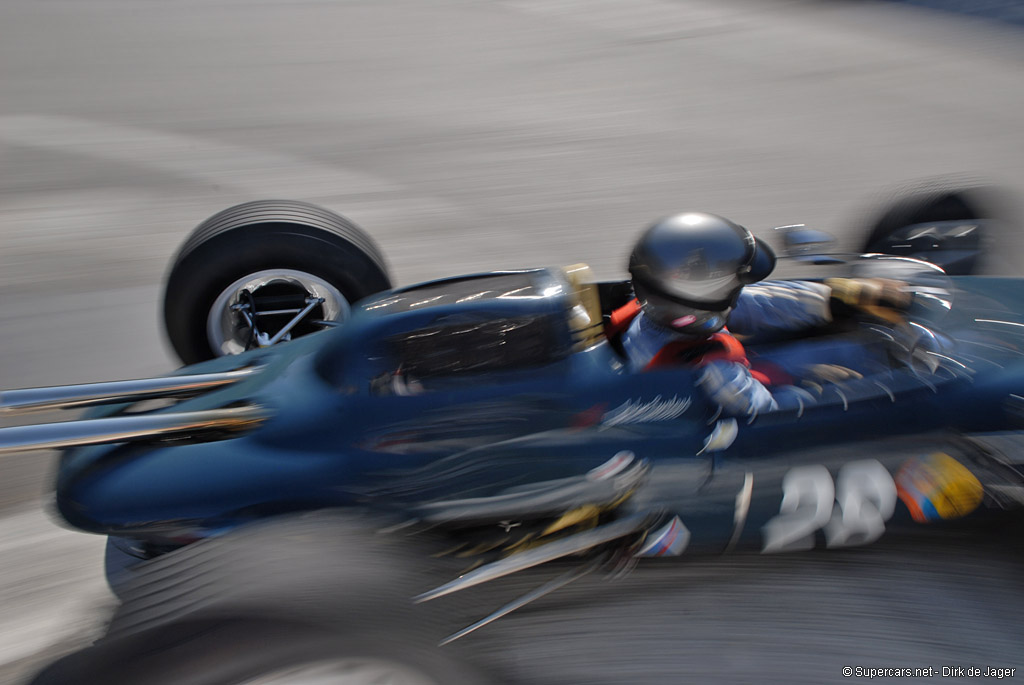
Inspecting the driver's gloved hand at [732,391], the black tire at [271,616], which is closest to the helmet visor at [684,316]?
the driver's gloved hand at [732,391]

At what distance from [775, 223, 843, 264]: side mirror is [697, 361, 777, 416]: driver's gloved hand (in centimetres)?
123

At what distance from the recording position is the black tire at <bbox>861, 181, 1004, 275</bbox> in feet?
13.1

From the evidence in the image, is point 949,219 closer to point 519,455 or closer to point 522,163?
point 519,455

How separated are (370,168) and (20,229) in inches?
93.8

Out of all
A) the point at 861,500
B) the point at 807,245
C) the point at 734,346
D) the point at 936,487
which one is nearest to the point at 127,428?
the point at 734,346

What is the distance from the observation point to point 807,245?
3633 millimetres

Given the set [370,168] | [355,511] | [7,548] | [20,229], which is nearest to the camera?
[355,511]

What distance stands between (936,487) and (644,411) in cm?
91

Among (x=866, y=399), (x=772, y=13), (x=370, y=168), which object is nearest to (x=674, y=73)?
(x=772, y=13)

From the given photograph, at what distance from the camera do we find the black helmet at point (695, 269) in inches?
103

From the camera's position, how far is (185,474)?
2504 mm

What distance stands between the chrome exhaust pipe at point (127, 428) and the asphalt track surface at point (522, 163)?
2.24 ft

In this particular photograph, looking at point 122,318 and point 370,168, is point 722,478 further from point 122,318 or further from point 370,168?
point 370,168

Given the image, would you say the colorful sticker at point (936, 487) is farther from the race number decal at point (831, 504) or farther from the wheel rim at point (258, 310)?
the wheel rim at point (258, 310)
